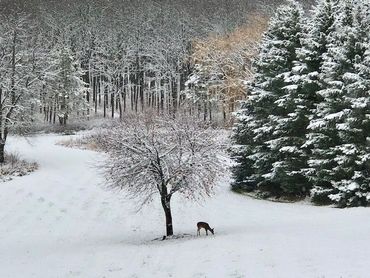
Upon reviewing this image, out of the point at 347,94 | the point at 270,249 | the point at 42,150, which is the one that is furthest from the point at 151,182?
the point at 42,150

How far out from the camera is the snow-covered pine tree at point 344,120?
23.9 metres

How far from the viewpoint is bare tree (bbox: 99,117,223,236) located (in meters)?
19.5

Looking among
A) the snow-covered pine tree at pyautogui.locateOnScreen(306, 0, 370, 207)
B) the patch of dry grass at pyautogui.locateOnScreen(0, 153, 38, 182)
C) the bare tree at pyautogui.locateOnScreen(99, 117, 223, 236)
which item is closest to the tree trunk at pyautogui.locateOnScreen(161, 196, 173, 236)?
the bare tree at pyautogui.locateOnScreen(99, 117, 223, 236)

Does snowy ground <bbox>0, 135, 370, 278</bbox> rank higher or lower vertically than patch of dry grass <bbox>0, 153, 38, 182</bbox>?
lower

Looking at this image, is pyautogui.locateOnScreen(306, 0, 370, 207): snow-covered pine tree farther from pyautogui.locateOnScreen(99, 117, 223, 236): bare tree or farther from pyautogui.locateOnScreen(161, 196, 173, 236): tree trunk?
pyautogui.locateOnScreen(161, 196, 173, 236): tree trunk

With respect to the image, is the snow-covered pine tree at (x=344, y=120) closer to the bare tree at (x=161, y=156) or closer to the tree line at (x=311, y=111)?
the tree line at (x=311, y=111)

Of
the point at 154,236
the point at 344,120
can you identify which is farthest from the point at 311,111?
the point at 154,236

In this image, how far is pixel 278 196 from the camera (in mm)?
30469

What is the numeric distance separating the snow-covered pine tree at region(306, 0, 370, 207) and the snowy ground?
1.49 meters

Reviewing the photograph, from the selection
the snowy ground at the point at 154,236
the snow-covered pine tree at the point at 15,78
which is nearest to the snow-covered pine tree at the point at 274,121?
the snowy ground at the point at 154,236

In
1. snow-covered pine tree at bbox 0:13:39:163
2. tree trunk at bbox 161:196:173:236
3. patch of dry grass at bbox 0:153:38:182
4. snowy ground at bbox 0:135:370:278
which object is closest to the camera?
snowy ground at bbox 0:135:370:278

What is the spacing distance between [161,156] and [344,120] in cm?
1049

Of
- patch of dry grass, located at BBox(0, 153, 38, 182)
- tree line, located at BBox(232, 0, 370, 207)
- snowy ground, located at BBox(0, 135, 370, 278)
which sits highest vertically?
tree line, located at BBox(232, 0, 370, 207)

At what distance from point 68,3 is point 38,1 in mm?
9419
